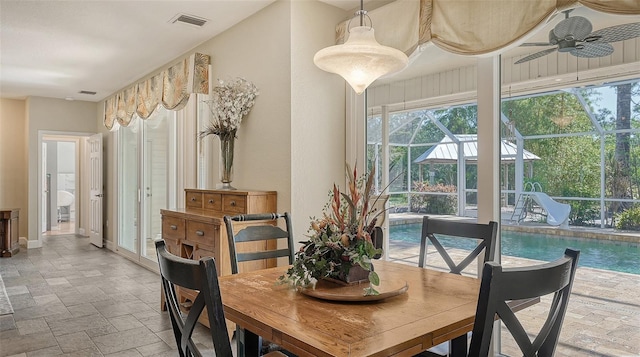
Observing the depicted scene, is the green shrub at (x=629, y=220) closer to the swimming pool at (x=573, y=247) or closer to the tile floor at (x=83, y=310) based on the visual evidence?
the swimming pool at (x=573, y=247)

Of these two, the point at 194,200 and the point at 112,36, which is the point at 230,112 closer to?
the point at 194,200

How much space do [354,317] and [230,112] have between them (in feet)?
8.71

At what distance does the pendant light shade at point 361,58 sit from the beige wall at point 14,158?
8.07 meters

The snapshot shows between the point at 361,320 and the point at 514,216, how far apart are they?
5.49 feet

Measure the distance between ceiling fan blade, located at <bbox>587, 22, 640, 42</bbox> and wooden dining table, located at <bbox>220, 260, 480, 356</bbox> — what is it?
146cm

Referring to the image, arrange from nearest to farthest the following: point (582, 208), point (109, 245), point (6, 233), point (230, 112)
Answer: point (582, 208)
point (230, 112)
point (6, 233)
point (109, 245)

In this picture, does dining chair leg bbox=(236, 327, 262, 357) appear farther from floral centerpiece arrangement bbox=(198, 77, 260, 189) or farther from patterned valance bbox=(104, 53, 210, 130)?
patterned valance bbox=(104, 53, 210, 130)

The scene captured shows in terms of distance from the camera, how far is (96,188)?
8078 millimetres

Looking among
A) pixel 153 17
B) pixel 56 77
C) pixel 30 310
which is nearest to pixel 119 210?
pixel 56 77

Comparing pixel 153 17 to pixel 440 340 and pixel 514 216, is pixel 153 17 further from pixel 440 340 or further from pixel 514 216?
pixel 440 340

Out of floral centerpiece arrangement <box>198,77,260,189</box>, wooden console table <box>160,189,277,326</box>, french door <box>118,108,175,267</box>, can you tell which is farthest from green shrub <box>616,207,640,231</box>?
french door <box>118,108,175,267</box>

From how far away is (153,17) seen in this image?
3.86 meters

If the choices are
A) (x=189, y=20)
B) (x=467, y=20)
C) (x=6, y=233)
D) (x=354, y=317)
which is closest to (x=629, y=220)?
(x=467, y=20)

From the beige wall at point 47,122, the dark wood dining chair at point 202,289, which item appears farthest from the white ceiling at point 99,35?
the dark wood dining chair at point 202,289
